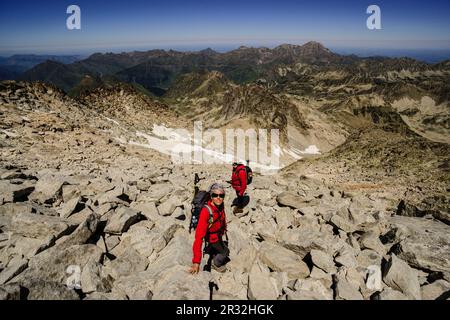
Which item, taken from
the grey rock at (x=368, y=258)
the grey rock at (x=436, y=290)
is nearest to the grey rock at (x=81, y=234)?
the grey rock at (x=368, y=258)

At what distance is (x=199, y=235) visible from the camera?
7.88 metres

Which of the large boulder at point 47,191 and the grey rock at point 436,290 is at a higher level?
the large boulder at point 47,191

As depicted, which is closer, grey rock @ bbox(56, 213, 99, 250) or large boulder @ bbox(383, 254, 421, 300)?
large boulder @ bbox(383, 254, 421, 300)

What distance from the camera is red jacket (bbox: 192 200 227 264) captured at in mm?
7766

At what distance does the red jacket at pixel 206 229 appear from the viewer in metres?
7.77

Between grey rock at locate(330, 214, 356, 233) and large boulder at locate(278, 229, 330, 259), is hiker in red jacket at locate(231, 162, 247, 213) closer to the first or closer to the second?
large boulder at locate(278, 229, 330, 259)

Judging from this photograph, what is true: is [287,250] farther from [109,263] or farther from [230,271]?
[109,263]

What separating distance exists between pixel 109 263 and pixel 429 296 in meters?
8.29

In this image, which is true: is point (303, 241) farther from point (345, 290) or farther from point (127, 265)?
point (127, 265)

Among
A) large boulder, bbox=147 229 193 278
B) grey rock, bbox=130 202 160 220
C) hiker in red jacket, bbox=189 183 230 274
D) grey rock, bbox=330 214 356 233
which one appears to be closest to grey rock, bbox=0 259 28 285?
large boulder, bbox=147 229 193 278

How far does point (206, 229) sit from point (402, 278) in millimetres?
5176

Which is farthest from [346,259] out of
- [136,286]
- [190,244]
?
[136,286]

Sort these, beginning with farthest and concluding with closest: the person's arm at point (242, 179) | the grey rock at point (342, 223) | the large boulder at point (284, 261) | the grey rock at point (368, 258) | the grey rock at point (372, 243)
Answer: the person's arm at point (242, 179)
the grey rock at point (342, 223)
the grey rock at point (372, 243)
the grey rock at point (368, 258)
the large boulder at point (284, 261)

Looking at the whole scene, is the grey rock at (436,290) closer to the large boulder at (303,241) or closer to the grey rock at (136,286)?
the large boulder at (303,241)
